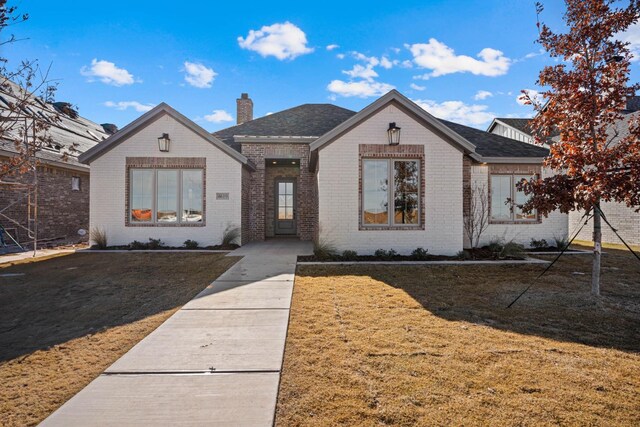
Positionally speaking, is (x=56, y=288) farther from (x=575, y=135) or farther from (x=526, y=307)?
(x=575, y=135)

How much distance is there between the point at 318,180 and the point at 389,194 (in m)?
2.11

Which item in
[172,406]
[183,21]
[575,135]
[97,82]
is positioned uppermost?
[183,21]

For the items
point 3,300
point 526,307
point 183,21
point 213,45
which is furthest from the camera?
point 213,45

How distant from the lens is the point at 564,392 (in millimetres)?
2621

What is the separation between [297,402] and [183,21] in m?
12.3

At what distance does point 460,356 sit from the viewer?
325 centimetres

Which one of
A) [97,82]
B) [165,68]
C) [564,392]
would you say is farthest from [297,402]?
[97,82]

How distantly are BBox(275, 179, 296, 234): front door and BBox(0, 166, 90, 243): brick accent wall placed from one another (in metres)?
8.96

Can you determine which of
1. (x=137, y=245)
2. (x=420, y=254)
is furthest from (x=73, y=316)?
(x=420, y=254)

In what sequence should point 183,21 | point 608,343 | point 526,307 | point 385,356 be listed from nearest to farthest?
point 385,356
point 608,343
point 526,307
point 183,21

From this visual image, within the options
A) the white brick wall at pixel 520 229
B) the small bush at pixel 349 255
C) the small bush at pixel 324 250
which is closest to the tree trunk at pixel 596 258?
the small bush at pixel 349 255

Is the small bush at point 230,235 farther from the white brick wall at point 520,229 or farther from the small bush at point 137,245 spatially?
the white brick wall at point 520,229

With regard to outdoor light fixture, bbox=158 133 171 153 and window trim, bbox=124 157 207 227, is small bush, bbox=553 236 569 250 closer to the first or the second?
window trim, bbox=124 157 207 227

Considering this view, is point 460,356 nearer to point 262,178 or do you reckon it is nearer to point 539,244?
point 539,244
